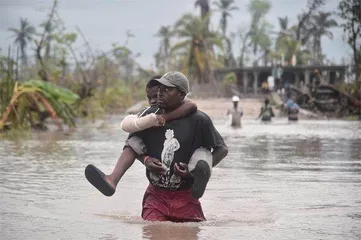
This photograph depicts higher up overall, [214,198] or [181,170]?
[181,170]

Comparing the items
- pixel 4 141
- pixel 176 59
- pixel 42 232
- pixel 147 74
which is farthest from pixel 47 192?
pixel 176 59

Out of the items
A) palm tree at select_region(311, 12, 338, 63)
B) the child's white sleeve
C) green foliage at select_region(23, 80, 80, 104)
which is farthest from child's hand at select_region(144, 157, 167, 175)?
palm tree at select_region(311, 12, 338, 63)

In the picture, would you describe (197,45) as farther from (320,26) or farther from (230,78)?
(320,26)

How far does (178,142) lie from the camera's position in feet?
27.8

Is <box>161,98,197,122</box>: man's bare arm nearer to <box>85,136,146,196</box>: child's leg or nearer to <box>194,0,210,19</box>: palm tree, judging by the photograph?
<box>85,136,146,196</box>: child's leg

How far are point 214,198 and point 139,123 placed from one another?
343 cm

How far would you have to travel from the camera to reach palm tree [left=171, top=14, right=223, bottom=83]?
8256 cm

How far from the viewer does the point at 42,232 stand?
8.52 m

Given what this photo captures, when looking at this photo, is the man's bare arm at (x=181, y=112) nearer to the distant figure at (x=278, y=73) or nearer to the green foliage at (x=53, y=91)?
the green foliage at (x=53, y=91)

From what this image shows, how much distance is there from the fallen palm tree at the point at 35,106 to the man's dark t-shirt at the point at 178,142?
17.5m

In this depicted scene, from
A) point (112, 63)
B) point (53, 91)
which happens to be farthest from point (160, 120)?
point (112, 63)

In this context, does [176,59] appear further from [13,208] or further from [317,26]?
[13,208]

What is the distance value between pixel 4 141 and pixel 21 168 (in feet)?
26.9

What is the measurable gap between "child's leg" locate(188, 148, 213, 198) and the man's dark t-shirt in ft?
0.62
